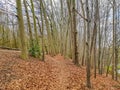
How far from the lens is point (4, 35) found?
1075 inches

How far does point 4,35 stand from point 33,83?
19.8 metres

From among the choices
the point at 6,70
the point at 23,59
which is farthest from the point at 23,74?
the point at 23,59

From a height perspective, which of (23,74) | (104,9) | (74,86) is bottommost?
(74,86)

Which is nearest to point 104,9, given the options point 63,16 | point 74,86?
point 63,16

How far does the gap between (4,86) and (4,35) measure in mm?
20540

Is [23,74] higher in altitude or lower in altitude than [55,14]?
lower

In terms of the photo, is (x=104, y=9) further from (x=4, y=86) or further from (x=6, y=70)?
(x=4, y=86)

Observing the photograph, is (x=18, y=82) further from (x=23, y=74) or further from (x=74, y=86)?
(x=74, y=86)

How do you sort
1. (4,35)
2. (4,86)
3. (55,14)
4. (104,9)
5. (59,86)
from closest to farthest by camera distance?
(4,86) < (59,86) < (104,9) < (4,35) < (55,14)

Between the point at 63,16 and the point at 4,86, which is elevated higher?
the point at 63,16

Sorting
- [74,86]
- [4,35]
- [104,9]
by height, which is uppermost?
[104,9]

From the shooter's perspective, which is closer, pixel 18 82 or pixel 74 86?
pixel 18 82

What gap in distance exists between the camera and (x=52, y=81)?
31.8 feet

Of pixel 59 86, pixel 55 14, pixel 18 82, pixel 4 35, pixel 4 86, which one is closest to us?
pixel 4 86
